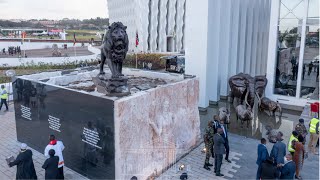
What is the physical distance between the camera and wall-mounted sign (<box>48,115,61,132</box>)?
8773 mm

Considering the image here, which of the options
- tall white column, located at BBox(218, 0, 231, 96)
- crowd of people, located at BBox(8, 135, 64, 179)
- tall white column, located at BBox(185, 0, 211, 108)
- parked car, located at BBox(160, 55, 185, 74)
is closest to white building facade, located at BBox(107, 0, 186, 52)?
parked car, located at BBox(160, 55, 185, 74)

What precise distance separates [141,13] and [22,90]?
33861 millimetres

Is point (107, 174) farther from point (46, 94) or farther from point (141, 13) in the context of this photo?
point (141, 13)

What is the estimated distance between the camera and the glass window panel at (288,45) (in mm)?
14984

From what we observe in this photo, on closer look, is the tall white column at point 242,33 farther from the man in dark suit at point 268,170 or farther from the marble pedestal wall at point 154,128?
the man in dark suit at point 268,170

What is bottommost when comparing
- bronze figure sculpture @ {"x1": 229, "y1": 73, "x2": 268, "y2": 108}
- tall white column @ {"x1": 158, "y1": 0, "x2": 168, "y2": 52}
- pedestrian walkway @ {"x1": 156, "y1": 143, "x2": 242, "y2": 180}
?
pedestrian walkway @ {"x1": 156, "y1": 143, "x2": 242, "y2": 180}

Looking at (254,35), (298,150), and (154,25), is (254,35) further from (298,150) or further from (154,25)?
(154,25)

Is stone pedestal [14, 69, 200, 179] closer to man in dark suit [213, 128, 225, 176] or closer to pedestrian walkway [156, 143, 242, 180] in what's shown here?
pedestrian walkway [156, 143, 242, 180]

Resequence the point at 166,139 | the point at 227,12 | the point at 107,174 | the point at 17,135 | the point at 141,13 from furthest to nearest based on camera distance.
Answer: the point at 141,13
the point at 227,12
the point at 17,135
the point at 166,139
the point at 107,174

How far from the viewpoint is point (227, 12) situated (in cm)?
1677

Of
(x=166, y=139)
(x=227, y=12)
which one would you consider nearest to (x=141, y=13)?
(x=227, y=12)

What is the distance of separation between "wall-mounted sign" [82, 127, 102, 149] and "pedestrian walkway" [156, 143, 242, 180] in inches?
85.1

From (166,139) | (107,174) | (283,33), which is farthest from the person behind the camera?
(283,33)

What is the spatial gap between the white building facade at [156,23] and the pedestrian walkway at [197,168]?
34105 mm
